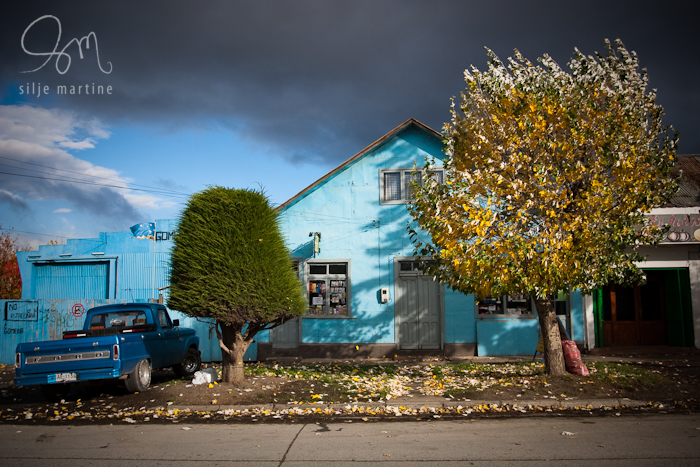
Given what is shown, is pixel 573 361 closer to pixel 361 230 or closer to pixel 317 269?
pixel 361 230

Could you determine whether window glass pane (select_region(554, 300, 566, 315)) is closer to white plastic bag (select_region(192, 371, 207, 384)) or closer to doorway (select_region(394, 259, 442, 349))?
doorway (select_region(394, 259, 442, 349))

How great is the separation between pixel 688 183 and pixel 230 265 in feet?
49.5

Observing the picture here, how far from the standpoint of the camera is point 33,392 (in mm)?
9766

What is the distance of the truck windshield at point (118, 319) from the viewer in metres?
10.1

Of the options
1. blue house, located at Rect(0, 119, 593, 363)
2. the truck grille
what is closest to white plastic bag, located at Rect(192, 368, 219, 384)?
the truck grille

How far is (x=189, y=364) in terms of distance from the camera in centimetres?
1143

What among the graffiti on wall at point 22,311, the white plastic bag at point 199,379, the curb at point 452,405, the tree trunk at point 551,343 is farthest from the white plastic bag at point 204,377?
the graffiti on wall at point 22,311

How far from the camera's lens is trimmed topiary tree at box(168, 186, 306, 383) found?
846 cm

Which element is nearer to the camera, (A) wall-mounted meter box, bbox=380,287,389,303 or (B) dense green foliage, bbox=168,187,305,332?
(B) dense green foliage, bbox=168,187,305,332

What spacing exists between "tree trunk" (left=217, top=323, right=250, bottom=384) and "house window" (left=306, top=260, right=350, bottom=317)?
459 cm

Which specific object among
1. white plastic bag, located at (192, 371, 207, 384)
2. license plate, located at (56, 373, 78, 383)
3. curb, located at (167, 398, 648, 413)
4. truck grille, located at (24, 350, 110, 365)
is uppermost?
truck grille, located at (24, 350, 110, 365)

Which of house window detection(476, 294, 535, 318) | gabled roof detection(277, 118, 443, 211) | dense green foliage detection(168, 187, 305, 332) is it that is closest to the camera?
dense green foliage detection(168, 187, 305, 332)

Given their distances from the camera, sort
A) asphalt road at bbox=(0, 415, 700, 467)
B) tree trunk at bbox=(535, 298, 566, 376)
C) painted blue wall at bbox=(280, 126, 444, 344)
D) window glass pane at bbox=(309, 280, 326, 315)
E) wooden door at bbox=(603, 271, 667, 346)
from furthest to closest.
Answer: wooden door at bbox=(603, 271, 667, 346) < window glass pane at bbox=(309, 280, 326, 315) < painted blue wall at bbox=(280, 126, 444, 344) < tree trunk at bbox=(535, 298, 566, 376) < asphalt road at bbox=(0, 415, 700, 467)

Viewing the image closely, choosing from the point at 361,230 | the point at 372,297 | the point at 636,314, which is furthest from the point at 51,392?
the point at 636,314
